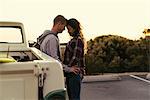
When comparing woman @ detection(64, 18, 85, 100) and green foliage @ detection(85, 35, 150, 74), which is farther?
green foliage @ detection(85, 35, 150, 74)

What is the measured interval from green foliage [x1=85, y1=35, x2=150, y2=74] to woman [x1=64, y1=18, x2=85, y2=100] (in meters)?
8.64

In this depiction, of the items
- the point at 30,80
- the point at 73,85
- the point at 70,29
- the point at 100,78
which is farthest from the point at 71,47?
the point at 100,78

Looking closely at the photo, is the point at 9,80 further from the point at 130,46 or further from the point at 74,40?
the point at 130,46

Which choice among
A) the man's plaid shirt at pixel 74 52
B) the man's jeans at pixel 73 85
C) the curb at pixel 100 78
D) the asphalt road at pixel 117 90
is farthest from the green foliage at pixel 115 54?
the man's plaid shirt at pixel 74 52

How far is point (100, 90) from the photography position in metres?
10.1

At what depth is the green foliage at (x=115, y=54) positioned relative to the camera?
13.3m

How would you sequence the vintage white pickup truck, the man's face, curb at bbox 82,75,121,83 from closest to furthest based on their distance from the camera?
1. the vintage white pickup truck
2. the man's face
3. curb at bbox 82,75,121,83

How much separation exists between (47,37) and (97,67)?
9.21 metres

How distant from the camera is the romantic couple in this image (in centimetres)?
449

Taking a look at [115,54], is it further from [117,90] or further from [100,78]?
[117,90]

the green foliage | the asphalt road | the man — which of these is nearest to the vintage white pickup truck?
the man

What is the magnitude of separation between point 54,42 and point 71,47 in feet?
0.76

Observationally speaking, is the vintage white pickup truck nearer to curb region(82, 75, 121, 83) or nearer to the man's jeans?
the man's jeans

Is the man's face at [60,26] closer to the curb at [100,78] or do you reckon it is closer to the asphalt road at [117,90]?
the asphalt road at [117,90]
